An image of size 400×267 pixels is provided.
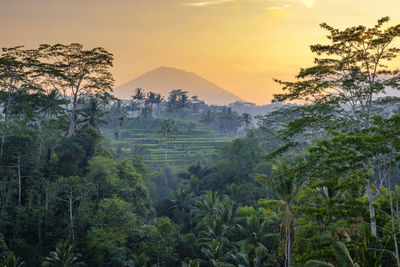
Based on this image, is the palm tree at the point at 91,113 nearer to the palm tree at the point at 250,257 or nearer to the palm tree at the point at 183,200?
the palm tree at the point at 183,200

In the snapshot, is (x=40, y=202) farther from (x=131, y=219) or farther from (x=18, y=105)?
(x=18, y=105)

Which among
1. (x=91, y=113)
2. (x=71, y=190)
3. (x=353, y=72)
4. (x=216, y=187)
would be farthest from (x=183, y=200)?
(x=353, y=72)

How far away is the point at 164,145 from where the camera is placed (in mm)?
67438

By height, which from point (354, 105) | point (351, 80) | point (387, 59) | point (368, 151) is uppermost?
point (387, 59)

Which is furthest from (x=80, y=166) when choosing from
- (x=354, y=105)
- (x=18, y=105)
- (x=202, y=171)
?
(x=354, y=105)

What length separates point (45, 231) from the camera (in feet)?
77.9

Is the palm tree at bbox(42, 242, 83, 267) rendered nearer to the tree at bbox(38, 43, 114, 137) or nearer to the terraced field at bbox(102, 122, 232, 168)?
the tree at bbox(38, 43, 114, 137)

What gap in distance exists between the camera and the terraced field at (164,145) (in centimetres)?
5871

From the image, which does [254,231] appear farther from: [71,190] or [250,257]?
[71,190]

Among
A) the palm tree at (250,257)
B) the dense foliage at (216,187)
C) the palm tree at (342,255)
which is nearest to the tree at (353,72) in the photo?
the dense foliage at (216,187)

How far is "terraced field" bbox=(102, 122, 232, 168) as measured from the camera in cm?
5871

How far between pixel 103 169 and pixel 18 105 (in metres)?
10.2

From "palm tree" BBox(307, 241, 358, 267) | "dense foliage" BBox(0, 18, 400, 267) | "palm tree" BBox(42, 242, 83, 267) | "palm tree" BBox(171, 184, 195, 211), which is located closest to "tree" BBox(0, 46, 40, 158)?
"dense foliage" BBox(0, 18, 400, 267)

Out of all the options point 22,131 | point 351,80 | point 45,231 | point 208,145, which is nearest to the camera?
point 351,80
